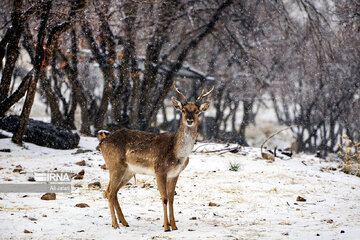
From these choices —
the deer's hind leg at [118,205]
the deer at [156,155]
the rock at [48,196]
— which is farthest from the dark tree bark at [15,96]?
the deer's hind leg at [118,205]

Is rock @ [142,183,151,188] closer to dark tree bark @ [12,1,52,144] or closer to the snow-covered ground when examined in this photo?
the snow-covered ground

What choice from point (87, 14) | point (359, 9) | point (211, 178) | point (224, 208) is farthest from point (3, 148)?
point (359, 9)

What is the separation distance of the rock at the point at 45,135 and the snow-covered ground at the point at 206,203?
103 centimetres

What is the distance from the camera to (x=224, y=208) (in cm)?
740

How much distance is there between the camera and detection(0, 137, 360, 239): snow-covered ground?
5707 mm

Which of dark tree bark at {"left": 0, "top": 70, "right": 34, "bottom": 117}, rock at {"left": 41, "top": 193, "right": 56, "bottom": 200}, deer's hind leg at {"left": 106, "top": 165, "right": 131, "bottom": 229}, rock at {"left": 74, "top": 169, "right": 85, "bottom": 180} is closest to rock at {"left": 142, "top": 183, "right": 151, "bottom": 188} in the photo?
rock at {"left": 74, "top": 169, "right": 85, "bottom": 180}

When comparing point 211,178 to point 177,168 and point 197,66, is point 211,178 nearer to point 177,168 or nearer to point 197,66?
point 177,168

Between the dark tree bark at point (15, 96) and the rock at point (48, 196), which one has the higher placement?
the dark tree bark at point (15, 96)

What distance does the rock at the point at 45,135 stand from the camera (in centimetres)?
1295

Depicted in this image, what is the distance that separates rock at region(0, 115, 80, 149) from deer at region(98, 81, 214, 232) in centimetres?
685

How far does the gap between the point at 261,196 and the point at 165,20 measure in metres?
9.57

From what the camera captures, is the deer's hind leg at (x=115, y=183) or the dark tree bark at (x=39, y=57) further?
the dark tree bark at (x=39, y=57)

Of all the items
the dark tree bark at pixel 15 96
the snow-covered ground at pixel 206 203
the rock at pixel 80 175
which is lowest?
the snow-covered ground at pixel 206 203

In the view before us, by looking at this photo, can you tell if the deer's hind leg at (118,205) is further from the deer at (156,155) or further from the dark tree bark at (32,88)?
the dark tree bark at (32,88)
